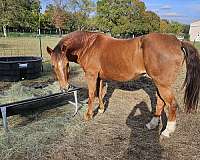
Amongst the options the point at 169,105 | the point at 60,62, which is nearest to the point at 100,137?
the point at 169,105

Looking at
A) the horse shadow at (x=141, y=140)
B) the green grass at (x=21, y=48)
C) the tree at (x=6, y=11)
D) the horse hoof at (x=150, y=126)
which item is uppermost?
the tree at (x=6, y=11)

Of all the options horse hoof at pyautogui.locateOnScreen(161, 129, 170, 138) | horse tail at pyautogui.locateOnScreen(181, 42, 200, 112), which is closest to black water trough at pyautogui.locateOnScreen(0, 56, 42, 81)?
horse hoof at pyautogui.locateOnScreen(161, 129, 170, 138)

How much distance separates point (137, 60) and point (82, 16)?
153 ft

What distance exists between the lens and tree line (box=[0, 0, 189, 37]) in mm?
28250

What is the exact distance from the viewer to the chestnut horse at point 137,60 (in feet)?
11.3

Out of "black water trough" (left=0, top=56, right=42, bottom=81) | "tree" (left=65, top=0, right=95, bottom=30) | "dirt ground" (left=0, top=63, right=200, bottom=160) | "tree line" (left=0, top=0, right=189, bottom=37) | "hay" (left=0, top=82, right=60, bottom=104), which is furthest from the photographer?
"tree" (left=65, top=0, right=95, bottom=30)

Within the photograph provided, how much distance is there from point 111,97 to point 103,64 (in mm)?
1665

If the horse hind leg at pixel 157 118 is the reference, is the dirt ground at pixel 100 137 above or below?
below

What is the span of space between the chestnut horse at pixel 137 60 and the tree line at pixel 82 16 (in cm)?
2211

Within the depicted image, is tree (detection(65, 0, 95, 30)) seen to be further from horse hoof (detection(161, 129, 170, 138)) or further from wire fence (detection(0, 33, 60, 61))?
horse hoof (detection(161, 129, 170, 138))

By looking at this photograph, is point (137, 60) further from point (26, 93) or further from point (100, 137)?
point (26, 93)

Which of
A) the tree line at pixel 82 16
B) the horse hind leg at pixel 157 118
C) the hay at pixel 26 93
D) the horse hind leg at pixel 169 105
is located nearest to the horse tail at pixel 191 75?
the horse hind leg at pixel 169 105

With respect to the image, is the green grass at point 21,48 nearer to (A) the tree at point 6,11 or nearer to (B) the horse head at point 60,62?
(A) the tree at point 6,11

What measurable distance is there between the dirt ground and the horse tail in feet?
1.82
